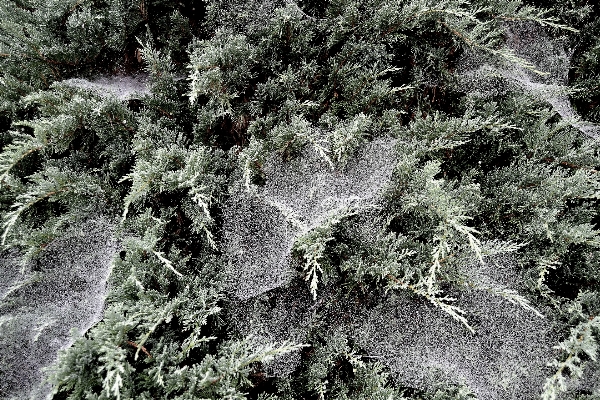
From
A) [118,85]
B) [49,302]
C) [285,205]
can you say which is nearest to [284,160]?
[285,205]

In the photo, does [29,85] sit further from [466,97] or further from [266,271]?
[466,97]

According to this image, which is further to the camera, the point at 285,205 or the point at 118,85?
the point at 118,85

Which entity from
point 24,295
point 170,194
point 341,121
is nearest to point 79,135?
point 170,194

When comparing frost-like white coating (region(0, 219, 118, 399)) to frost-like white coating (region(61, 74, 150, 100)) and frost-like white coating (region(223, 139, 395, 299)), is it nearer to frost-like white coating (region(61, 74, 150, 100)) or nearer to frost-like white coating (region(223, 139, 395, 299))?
frost-like white coating (region(223, 139, 395, 299))

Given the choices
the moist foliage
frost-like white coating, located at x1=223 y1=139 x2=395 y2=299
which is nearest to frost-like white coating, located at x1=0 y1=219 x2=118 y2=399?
the moist foliage

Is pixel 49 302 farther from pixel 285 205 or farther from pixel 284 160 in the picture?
pixel 284 160

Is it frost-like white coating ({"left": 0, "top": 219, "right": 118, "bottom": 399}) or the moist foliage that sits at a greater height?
the moist foliage

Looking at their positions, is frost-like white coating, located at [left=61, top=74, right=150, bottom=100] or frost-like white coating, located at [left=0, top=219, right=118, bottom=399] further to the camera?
frost-like white coating, located at [left=61, top=74, right=150, bottom=100]

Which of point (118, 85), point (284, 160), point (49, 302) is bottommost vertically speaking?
point (49, 302)
